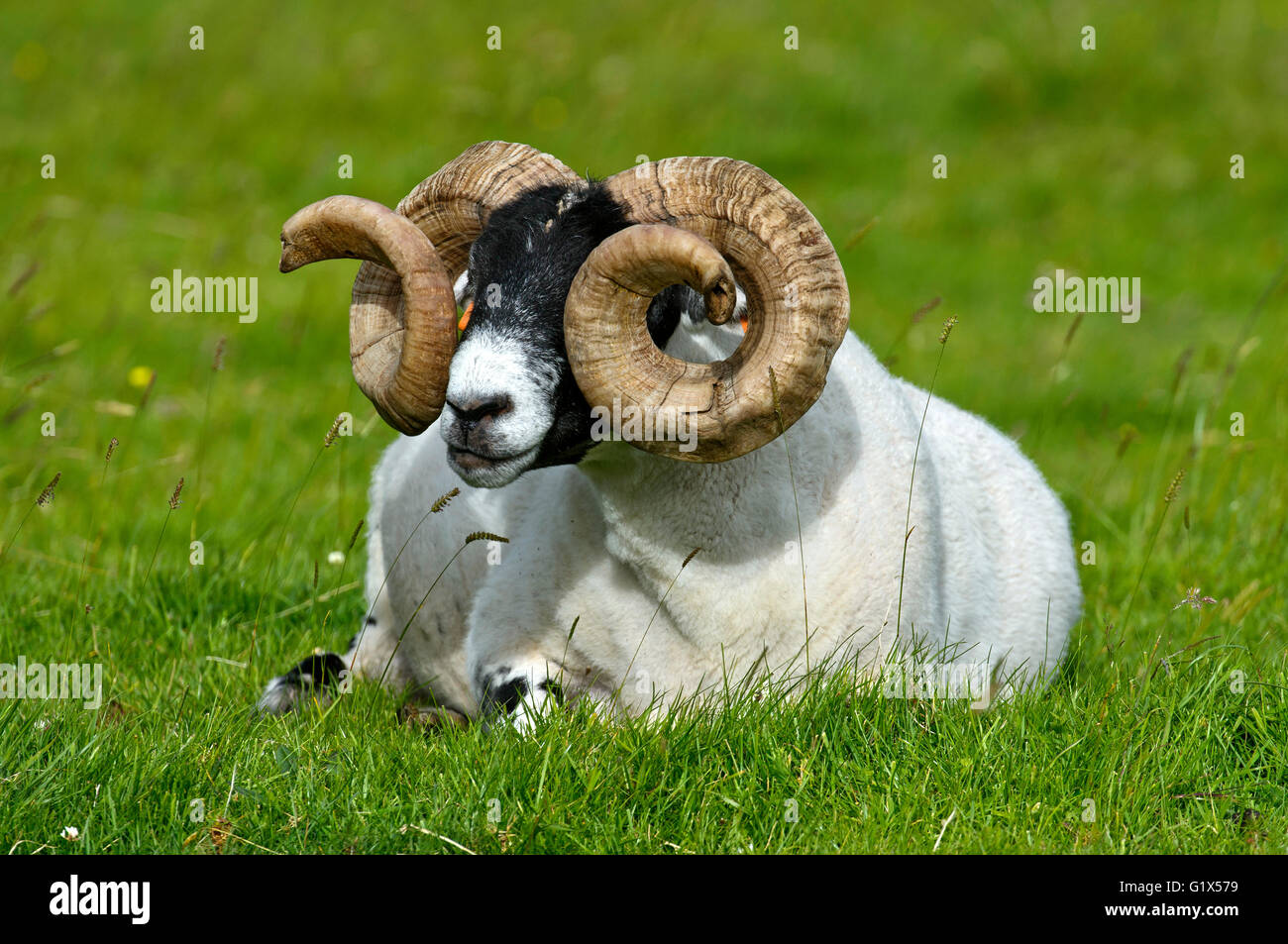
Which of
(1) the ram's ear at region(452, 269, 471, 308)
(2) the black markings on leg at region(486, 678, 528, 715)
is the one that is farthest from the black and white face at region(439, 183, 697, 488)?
(2) the black markings on leg at region(486, 678, 528, 715)

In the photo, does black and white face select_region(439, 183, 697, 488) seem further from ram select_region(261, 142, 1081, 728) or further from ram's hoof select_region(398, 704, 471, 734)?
ram's hoof select_region(398, 704, 471, 734)

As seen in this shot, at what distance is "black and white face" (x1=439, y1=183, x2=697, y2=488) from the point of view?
4523mm

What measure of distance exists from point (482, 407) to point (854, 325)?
9356mm

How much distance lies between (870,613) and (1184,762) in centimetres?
→ 118

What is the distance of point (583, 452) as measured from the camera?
4887mm

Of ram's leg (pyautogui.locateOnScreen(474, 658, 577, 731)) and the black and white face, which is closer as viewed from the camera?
the black and white face

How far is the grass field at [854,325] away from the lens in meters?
4.39

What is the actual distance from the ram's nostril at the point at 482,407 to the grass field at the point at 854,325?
3.42ft

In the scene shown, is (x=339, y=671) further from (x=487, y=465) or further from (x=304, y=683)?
(x=487, y=465)

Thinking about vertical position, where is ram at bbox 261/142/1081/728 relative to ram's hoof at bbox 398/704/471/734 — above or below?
above

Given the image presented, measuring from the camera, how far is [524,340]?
15.2ft

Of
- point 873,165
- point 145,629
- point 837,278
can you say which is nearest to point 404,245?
point 837,278

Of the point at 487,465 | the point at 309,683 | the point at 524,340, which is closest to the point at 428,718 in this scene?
the point at 309,683

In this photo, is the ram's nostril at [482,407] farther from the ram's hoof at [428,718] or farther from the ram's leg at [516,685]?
the ram's hoof at [428,718]
